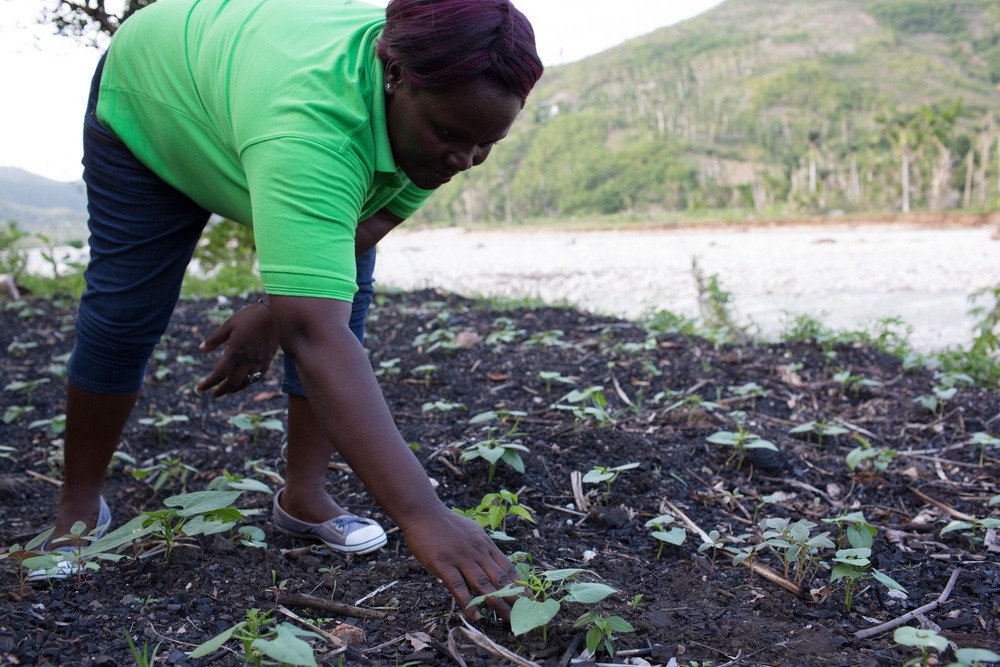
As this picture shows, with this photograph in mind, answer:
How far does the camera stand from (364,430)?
1.20 metres

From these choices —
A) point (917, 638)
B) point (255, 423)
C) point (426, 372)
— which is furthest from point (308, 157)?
point (426, 372)

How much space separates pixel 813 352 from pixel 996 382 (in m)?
0.73

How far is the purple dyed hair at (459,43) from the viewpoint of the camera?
1201mm

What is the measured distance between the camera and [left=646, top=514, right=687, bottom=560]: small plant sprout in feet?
5.24

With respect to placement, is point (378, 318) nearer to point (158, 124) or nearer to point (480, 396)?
point (480, 396)

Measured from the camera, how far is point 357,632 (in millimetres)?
1373

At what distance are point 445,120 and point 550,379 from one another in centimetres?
191

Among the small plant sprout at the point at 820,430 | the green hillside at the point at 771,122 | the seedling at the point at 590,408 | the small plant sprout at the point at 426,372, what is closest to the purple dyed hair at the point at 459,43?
the seedling at the point at 590,408

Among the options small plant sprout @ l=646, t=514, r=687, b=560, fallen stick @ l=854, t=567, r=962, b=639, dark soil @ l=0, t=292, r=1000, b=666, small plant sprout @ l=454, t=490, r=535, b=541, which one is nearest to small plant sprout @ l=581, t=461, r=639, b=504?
dark soil @ l=0, t=292, r=1000, b=666

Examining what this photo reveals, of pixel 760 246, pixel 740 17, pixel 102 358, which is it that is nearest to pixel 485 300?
pixel 102 358

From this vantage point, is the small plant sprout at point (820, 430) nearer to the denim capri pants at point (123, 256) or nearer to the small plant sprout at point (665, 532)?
the small plant sprout at point (665, 532)

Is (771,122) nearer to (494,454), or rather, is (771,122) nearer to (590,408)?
(590,408)

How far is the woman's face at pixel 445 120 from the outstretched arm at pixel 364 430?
30cm

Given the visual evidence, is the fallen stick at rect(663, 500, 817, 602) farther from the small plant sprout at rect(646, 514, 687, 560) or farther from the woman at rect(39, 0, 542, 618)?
the woman at rect(39, 0, 542, 618)
